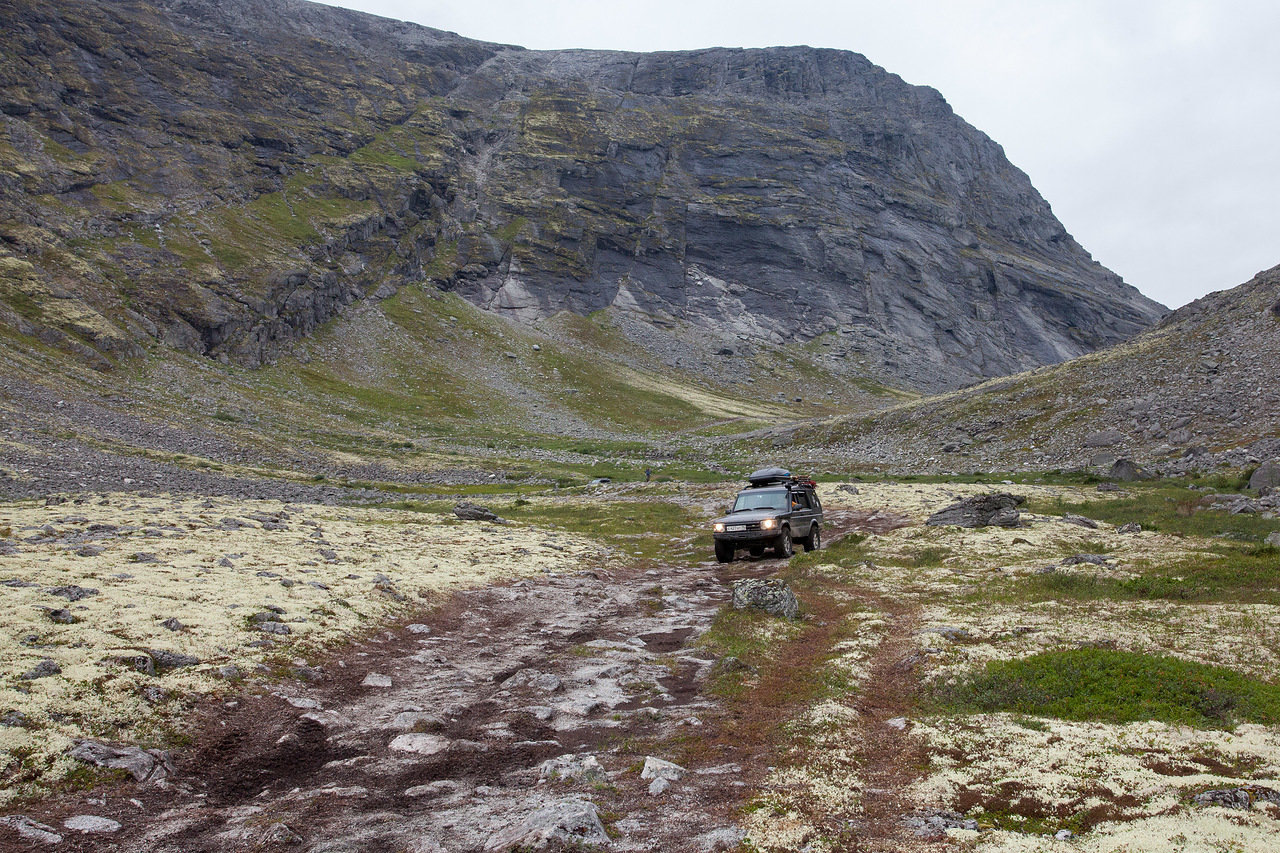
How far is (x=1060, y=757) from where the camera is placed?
8.16 m

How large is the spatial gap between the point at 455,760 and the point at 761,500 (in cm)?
1968

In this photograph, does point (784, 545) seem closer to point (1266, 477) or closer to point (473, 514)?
point (473, 514)

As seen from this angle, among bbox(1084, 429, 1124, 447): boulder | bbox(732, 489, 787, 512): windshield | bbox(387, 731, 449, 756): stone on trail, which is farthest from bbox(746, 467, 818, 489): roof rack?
bbox(1084, 429, 1124, 447): boulder

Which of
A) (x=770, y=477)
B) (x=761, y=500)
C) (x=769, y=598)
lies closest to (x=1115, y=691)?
(x=769, y=598)

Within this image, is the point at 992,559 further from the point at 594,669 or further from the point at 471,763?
the point at 471,763

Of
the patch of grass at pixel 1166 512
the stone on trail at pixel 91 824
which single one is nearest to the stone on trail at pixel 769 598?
the stone on trail at pixel 91 824

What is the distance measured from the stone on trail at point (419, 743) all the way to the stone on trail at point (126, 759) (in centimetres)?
274

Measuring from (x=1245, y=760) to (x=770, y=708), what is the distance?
588 cm

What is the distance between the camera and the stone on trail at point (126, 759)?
7949 mm

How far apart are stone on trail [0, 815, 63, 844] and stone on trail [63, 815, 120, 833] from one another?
164 millimetres

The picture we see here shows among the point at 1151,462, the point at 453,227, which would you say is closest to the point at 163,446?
the point at 1151,462

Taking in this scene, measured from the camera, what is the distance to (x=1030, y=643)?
12.8 m

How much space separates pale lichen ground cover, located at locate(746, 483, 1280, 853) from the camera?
20.9 feet

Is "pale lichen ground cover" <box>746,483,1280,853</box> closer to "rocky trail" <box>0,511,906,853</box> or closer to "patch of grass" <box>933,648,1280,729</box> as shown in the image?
"patch of grass" <box>933,648,1280,729</box>
